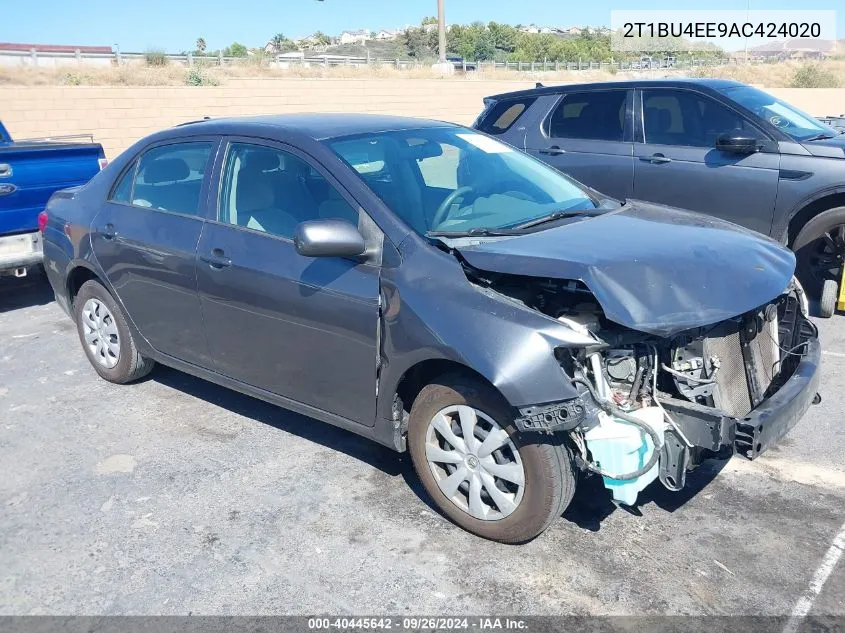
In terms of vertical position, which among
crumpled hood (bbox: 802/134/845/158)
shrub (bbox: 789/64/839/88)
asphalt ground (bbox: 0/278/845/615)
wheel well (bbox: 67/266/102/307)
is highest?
crumpled hood (bbox: 802/134/845/158)

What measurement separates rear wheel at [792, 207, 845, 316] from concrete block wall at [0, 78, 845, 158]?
57.6 ft

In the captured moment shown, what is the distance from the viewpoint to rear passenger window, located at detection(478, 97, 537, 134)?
7.88 meters

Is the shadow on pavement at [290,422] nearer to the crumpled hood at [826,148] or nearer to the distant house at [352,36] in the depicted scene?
the crumpled hood at [826,148]

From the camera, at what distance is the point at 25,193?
7.08 m

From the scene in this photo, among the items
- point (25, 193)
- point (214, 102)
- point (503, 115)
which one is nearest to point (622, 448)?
point (503, 115)

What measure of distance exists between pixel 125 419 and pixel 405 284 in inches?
96.3

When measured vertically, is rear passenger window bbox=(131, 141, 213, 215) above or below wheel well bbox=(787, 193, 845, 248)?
above

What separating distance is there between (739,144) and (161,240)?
15.0ft

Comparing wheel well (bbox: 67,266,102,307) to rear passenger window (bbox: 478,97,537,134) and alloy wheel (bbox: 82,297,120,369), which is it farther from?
rear passenger window (bbox: 478,97,537,134)

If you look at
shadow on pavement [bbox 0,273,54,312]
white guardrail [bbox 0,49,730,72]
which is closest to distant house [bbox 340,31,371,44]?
white guardrail [bbox 0,49,730,72]

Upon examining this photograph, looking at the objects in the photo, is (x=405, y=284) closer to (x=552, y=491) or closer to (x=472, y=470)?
(x=472, y=470)

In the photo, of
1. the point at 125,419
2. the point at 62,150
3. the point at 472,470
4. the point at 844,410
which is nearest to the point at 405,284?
the point at 472,470

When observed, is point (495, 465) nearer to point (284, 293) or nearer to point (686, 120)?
point (284, 293)

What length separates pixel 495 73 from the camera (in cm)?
4281
